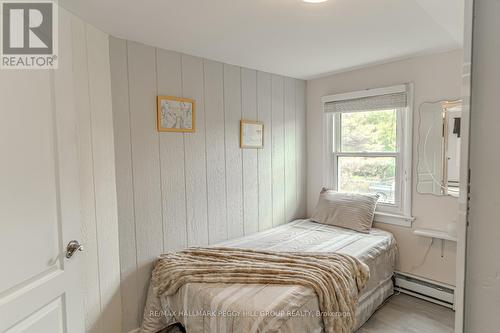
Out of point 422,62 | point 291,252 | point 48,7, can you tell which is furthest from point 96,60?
point 422,62

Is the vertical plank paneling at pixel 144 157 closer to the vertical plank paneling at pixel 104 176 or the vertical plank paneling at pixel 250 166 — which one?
the vertical plank paneling at pixel 104 176

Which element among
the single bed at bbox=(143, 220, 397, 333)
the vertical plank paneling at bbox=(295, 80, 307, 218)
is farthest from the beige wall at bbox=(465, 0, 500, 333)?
the vertical plank paneling at bbox=(295, 80, 307, 218)

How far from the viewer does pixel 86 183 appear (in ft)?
6.05

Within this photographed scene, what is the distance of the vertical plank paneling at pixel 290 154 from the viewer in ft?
10.8

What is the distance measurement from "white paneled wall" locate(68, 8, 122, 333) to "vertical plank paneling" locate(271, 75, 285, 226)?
167cm

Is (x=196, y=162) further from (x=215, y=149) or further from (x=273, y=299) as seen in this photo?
(x=273, y=299)

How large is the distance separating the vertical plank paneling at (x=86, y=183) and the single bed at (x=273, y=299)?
1.25 feet

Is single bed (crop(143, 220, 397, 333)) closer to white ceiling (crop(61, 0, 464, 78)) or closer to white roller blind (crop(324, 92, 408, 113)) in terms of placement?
white roller blind (crop(324, 92, 408, 113))

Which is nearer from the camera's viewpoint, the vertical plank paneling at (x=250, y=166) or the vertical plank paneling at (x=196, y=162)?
the vertical plank paneling at (x=196, y=162)

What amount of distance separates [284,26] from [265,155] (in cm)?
142

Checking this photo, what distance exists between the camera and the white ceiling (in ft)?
5.34

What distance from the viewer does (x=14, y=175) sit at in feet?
3.62

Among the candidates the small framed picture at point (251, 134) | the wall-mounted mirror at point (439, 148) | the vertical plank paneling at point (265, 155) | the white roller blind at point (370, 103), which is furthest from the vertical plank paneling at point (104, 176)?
the wall-mounted mirror at point (439, 148)

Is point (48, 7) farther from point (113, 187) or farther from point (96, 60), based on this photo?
point (113, 187)
